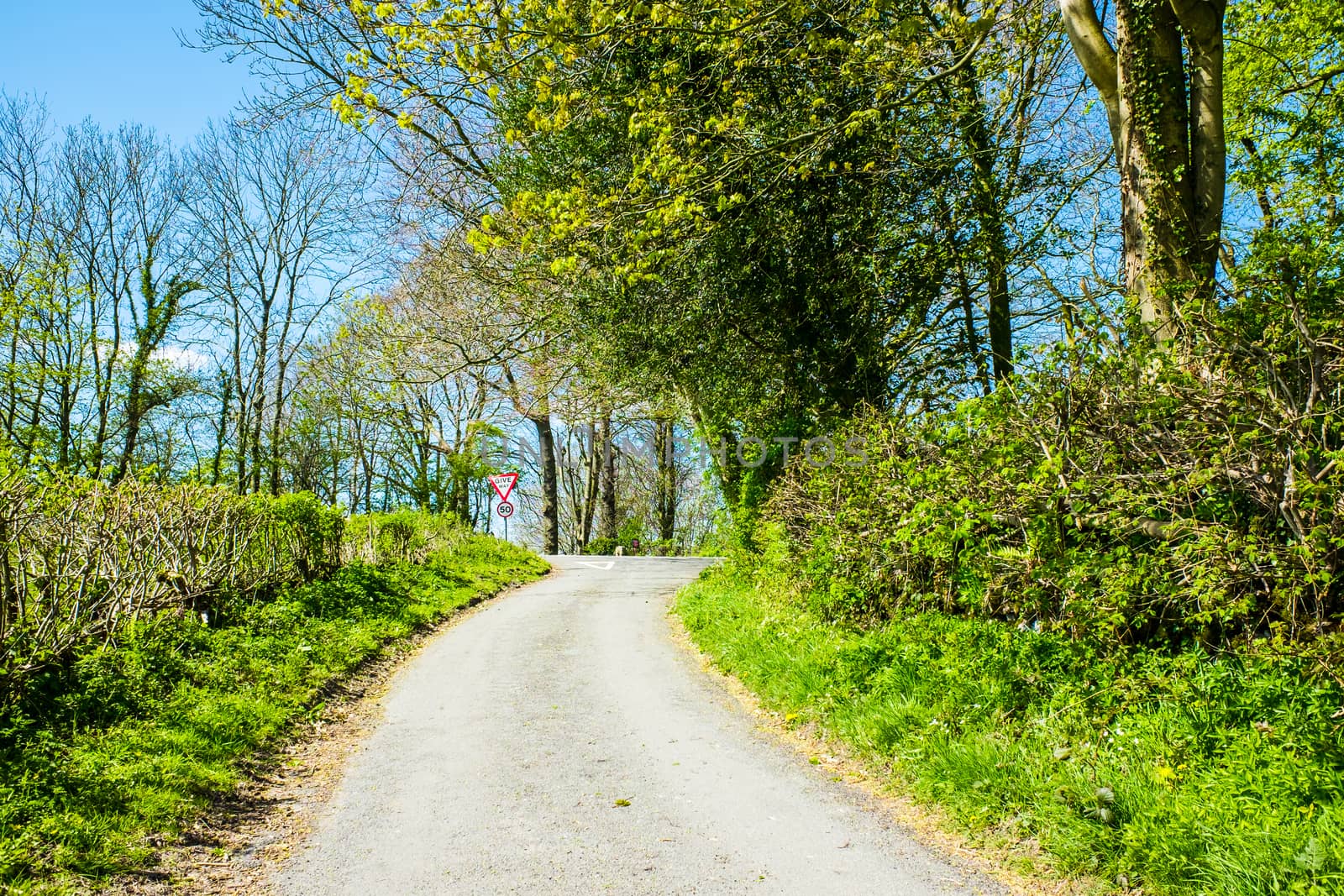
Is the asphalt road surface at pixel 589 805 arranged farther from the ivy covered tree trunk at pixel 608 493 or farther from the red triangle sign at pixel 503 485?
the ivy covered tree trunk at pixel 608 493

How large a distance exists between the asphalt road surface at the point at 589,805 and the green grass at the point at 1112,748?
532mm

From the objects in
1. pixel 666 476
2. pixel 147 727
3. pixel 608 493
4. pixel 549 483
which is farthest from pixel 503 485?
pixel 147 727

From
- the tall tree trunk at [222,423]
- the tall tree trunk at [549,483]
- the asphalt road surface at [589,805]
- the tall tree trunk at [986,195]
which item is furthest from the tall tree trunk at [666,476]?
the asphalt road surface at [589,805]

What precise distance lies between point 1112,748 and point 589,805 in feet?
10.5

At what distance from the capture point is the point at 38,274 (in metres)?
22.5

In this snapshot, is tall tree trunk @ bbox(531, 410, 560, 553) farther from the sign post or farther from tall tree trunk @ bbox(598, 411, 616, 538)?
the sign post

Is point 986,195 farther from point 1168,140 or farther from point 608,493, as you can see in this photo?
point 608,493

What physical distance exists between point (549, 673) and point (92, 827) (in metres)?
5.07

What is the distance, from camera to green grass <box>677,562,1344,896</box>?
3.57 metres

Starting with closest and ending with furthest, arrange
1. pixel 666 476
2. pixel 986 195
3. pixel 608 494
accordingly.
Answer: pixel 986 195
pixel 666 476
pixel 608 494

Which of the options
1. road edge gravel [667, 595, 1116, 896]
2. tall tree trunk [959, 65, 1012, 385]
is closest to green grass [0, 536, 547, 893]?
road edge gravel [667, 595, 1116, 896]

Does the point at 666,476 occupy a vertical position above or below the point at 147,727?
above

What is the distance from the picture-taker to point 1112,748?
4566mm

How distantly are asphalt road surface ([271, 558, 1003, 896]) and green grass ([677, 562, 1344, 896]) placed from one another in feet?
1.75
